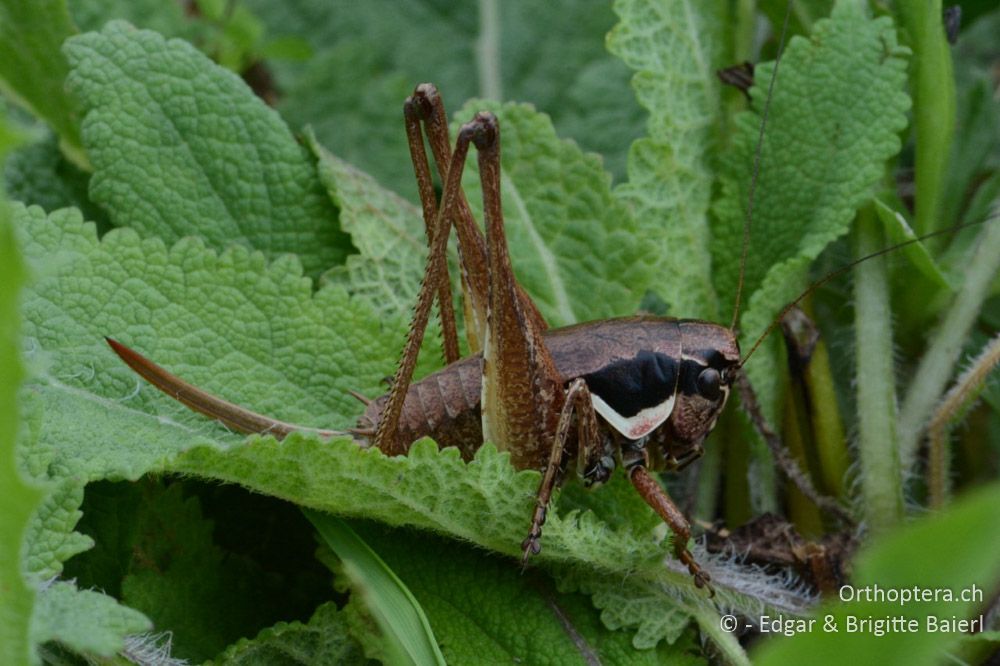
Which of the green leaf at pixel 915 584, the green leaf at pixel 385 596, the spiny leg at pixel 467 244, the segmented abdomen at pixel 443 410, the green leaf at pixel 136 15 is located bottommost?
the green leaf at pixel 385 596

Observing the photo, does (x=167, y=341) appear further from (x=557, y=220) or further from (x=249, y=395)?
(x=557, y=220)

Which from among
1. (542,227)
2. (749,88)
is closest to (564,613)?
(542,227)

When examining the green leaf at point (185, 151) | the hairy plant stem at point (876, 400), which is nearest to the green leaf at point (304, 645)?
the green leaf at point (185, 151)

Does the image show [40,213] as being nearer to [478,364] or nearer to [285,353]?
[285,353]

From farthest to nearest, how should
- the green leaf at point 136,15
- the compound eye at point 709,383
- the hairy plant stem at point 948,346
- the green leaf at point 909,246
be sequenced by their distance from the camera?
the green leaf at point 136,15 < the hairy plant stem at point 948,346 < the green leaf at point 909,246 < the compound eye at point 709,383

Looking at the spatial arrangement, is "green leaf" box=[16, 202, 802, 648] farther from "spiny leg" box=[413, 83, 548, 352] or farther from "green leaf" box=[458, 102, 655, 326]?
"green leaf" box=[458, 102, 655, 326]

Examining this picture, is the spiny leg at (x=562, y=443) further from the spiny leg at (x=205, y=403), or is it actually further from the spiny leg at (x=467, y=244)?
the spiny leg at (x=205, y=403)
